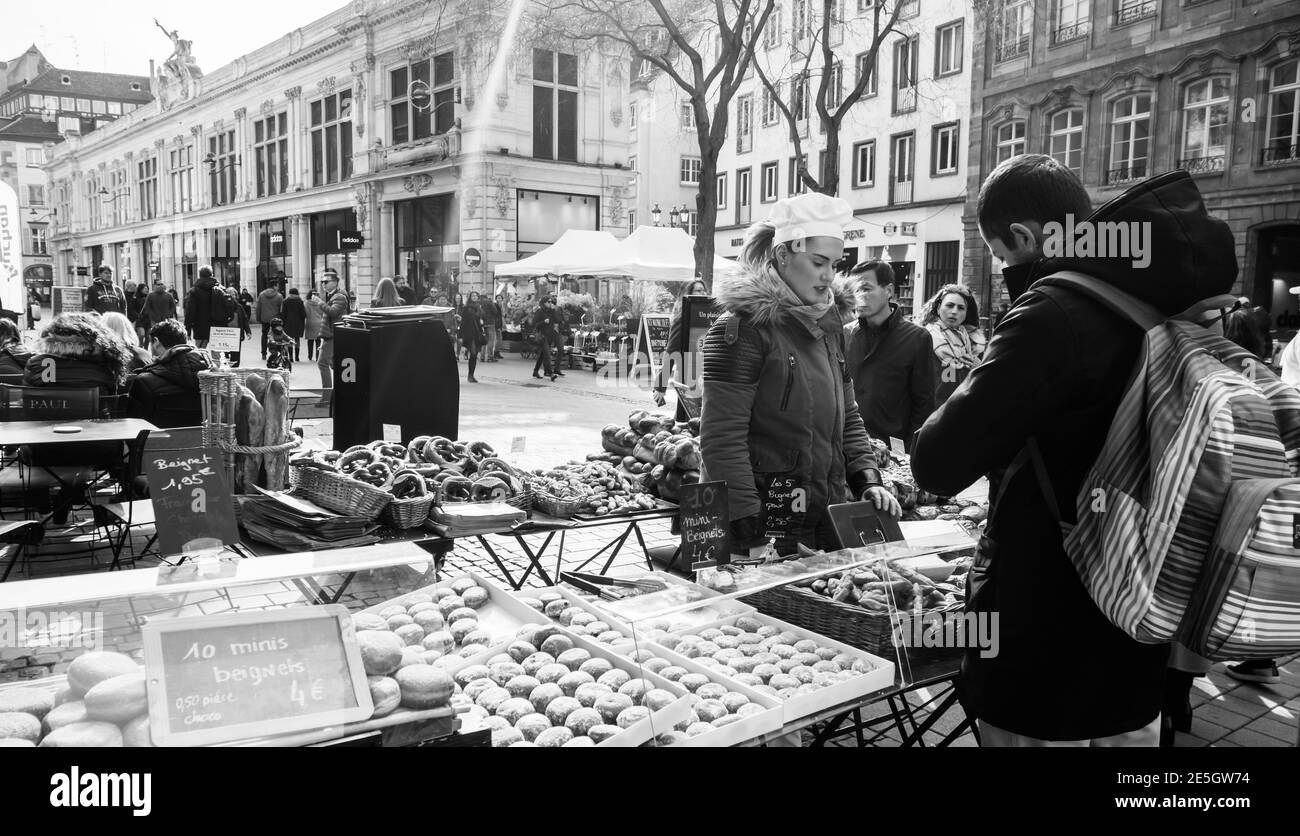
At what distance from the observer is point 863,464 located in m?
3.15

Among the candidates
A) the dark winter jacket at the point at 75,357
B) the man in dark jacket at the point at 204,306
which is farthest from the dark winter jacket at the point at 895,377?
the man in dark jacket at the point at 204,306

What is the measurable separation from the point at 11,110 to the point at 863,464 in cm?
1088

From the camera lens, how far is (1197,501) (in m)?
1.36

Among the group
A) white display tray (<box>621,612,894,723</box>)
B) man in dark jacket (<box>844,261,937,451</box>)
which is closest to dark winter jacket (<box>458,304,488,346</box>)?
man in dark jacket (<box>844,261,937,451</box>)

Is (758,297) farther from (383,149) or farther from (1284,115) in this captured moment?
(383,149)

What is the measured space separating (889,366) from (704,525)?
8.49 feet

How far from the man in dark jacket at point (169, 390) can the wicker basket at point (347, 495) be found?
2752 mm

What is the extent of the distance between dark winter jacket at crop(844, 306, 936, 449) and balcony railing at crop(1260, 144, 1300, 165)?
16819mm

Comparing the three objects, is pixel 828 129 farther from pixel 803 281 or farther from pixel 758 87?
pixel 758 87

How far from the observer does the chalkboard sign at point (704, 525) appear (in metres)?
2.47

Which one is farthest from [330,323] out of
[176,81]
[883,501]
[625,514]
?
[176,81]

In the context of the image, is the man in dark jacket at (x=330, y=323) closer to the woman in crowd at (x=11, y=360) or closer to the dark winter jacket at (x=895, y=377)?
the woman in crowd at (x=11, y=360)

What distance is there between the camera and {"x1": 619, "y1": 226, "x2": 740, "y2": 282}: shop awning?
16.1 meters

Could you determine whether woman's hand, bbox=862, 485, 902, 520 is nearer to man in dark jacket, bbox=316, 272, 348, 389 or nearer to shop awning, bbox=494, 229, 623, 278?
man in dark jacket, bbox=316, 272, 348, 389
